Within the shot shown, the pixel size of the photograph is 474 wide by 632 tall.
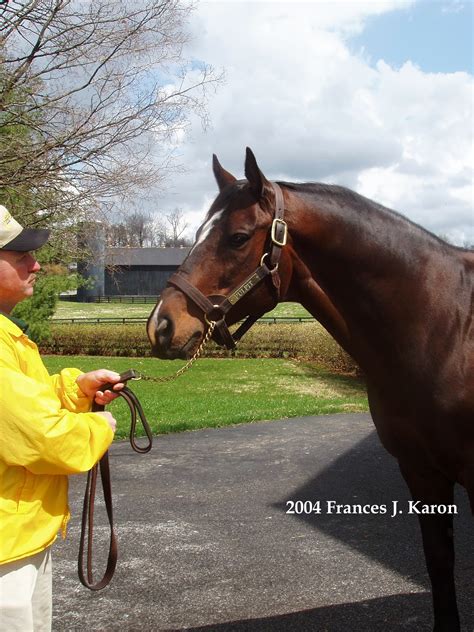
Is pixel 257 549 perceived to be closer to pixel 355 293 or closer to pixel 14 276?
pixel 355 293

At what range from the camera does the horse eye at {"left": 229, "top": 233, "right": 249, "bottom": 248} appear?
2523 mm

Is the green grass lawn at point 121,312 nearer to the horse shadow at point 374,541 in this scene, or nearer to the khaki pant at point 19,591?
the horse shadow at point 374,541

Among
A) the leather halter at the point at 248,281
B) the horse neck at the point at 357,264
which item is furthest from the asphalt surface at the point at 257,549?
the leather halter at the point at 248,281

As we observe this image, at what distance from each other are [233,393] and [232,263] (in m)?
11.2

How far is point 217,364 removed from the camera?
779 inches

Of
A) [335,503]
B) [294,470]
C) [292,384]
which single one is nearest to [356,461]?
[294,470]

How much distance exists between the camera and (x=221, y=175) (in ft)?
9.05

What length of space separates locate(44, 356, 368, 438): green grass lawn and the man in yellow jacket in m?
7.07

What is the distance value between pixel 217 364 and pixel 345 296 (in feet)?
56.6

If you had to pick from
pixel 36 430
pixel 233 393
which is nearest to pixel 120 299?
pixel 233 393

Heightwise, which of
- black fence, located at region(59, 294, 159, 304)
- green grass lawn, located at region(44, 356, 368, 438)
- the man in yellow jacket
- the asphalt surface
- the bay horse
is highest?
the bay horse

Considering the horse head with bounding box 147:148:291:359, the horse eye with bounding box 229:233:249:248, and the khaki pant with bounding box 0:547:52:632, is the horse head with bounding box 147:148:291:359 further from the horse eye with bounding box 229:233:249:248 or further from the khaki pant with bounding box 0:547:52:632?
the khaki pant with bounding box 0:547:52:632

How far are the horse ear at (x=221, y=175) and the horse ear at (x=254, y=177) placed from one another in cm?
22

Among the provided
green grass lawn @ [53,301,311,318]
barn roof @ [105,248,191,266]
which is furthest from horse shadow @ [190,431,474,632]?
barn roof @ [105,248,191,266]
